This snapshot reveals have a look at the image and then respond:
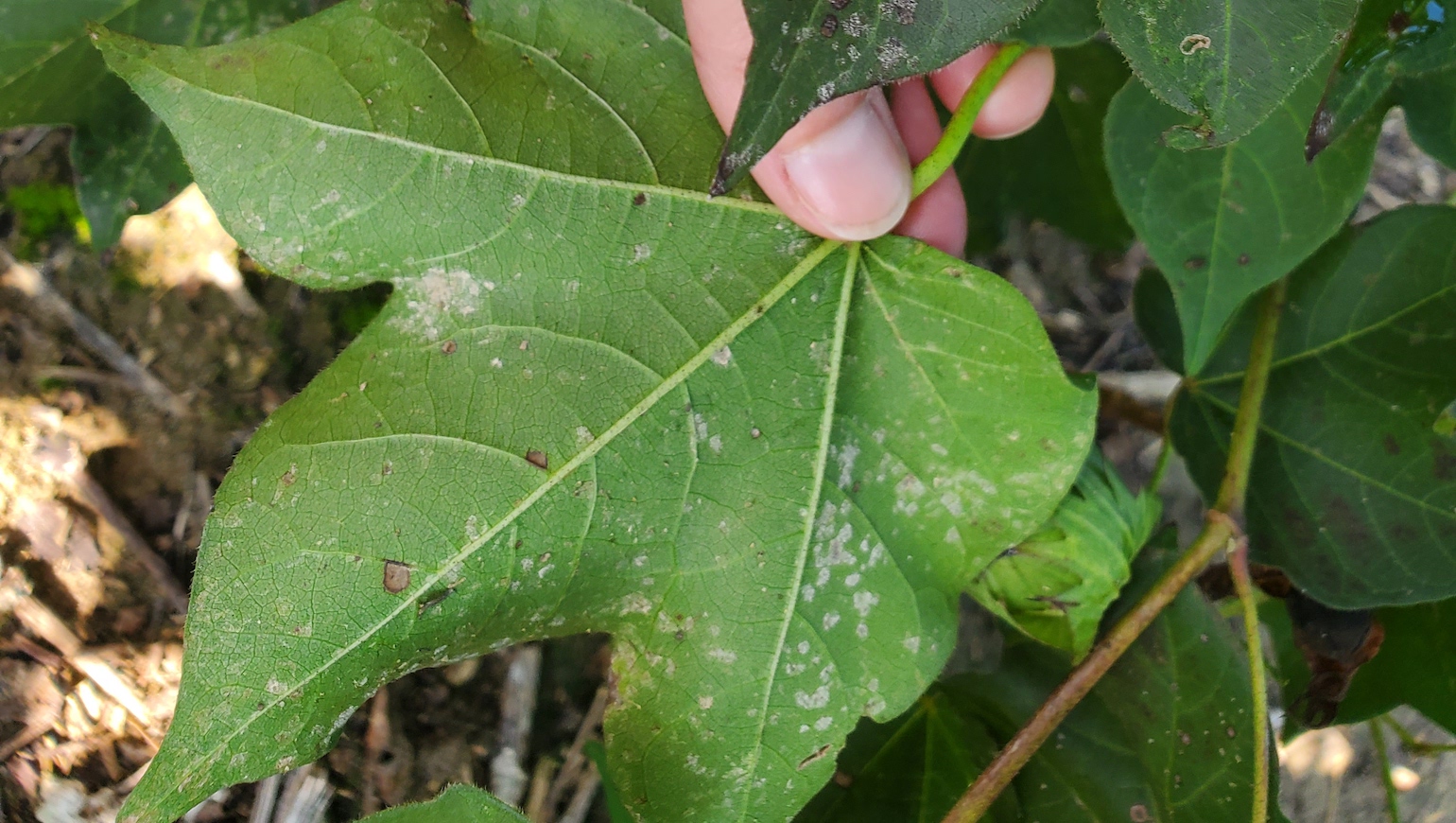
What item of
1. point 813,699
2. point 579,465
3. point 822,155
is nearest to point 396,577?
point 579,465

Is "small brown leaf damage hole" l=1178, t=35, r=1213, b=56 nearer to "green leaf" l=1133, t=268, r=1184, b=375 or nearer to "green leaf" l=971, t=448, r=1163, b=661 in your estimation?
"green leaf" l=971, t=448, r=1163, b=661

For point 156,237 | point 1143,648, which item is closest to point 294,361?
point 156,237

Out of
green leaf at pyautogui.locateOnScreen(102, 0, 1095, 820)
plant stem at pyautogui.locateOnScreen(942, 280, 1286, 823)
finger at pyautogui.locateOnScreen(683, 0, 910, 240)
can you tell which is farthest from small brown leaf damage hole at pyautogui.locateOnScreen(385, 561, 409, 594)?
plant stem at pyautogui.locateOnScreen(942, 280, 1286, 823)

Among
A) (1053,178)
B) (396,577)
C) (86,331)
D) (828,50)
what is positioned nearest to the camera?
(828,50)

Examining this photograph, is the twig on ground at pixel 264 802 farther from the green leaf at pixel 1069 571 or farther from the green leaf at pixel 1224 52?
the green leaf at pixel 1224 52

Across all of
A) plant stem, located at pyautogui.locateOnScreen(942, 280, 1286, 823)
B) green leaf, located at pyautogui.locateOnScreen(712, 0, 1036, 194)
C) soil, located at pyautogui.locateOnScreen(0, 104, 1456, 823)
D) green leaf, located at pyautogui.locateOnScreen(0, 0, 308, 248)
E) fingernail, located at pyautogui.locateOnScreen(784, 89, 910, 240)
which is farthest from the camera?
soil, located at pyautogui.locateOnScreen(0, 104, 1456, 823)

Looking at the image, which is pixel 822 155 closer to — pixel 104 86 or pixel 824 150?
pixel 824 150

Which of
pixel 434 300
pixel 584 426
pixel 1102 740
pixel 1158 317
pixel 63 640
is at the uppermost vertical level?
pixel 434 300
